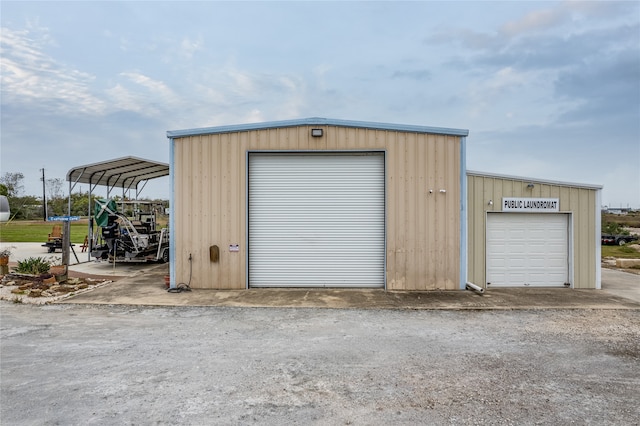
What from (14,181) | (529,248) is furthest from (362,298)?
(14,181)

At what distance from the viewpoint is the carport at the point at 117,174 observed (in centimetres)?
1237

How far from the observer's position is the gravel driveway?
3.36 metres

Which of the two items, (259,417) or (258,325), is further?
(258,325)

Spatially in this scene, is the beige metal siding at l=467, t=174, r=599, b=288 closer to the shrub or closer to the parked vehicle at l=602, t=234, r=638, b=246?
the shrub

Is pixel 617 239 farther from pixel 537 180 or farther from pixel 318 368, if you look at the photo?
pixel 318 368

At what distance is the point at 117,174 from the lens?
14609mm

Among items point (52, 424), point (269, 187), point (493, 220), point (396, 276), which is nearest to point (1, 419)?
point (52, 424)

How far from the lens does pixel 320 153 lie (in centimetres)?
931

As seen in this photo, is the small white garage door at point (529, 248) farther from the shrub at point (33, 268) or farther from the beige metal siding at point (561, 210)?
the shrub at point (33, 268)

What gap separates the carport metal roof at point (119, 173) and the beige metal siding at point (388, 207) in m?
4.16

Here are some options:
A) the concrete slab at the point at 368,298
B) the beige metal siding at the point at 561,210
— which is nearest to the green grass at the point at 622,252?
the concrete slab at the point at 368,298

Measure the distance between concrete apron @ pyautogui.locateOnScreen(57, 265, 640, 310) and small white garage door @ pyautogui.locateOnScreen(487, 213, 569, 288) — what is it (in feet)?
1.27

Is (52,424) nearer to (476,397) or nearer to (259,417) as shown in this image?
(259,417)

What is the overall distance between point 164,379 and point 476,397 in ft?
10.4
